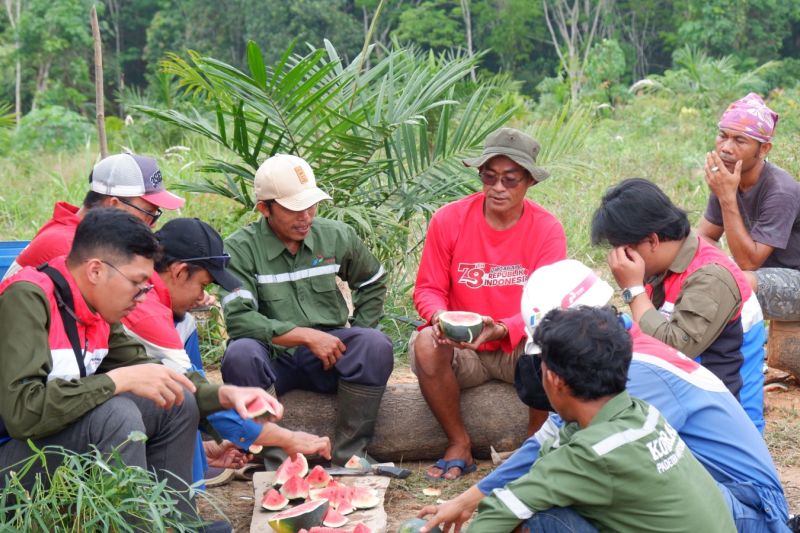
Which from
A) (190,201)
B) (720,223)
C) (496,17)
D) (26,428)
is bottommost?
(496,17)

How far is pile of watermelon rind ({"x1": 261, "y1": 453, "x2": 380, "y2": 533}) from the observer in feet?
13.9

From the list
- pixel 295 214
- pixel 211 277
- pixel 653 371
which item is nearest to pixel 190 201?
pixel 295 214

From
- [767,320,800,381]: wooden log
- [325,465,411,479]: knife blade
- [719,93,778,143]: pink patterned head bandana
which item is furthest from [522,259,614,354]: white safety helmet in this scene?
[767,320,800,381]: wooden log

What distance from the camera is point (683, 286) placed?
4316 mm

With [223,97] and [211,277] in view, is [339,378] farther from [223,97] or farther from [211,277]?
[223,97]

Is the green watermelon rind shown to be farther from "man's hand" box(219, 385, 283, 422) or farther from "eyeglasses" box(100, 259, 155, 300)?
"eyeglasses" box(100, 259, 155, 300)

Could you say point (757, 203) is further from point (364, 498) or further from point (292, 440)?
point (292, 440)

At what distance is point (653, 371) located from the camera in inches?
137

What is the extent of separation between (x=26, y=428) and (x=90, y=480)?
30cm

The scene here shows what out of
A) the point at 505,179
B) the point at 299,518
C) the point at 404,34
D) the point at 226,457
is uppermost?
the point at 505,179

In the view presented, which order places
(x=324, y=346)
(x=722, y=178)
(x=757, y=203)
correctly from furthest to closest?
(x=757, y=203) < (x=722, y=178) < (x=324, y=346)

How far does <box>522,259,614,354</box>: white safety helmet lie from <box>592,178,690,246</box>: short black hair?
0.56m

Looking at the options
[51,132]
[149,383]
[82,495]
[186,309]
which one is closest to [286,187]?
[186,309]

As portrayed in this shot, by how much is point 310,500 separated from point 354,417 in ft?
2.70
